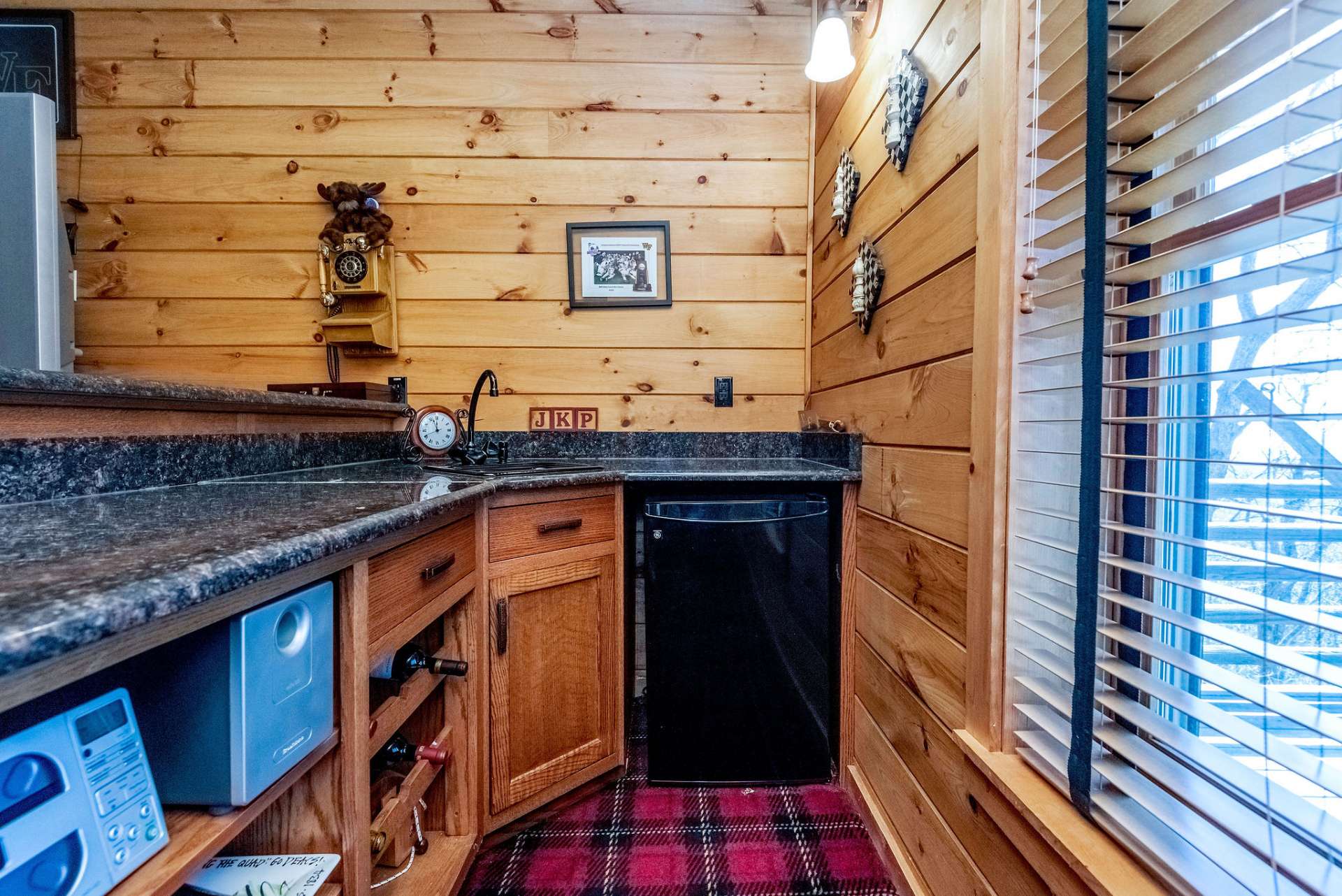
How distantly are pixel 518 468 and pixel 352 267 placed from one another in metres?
1.00

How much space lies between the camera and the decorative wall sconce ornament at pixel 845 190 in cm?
168

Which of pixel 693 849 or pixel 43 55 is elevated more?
pixel 43 55

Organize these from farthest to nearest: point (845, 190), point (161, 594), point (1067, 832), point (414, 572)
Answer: point (845, 190)
point (414, 572)
point (1067, 832)
point (161, 594)

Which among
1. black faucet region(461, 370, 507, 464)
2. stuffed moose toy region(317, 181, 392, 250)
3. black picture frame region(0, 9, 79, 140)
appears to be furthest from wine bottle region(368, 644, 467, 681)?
black picture frame region(0, 9, 79, 140)

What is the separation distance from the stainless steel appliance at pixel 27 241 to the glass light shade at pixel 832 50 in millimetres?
1608

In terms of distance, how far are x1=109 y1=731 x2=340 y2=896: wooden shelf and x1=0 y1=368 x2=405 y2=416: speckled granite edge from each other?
683mm

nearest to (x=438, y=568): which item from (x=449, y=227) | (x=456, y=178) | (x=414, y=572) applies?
(x=414, y=572)

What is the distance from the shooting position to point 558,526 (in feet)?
4.90

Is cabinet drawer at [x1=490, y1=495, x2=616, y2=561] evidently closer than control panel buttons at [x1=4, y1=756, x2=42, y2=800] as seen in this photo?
No

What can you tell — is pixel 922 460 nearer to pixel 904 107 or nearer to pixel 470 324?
pixel 904 107

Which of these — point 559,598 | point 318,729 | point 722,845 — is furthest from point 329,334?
point 722,845

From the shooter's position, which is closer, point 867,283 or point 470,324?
point 867,283

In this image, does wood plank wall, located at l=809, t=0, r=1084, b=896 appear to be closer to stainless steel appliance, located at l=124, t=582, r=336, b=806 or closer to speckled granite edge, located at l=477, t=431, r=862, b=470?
speckled granite edge, located at l=477, t=431, r=862, b=470

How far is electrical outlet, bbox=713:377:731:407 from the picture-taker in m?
2.26
